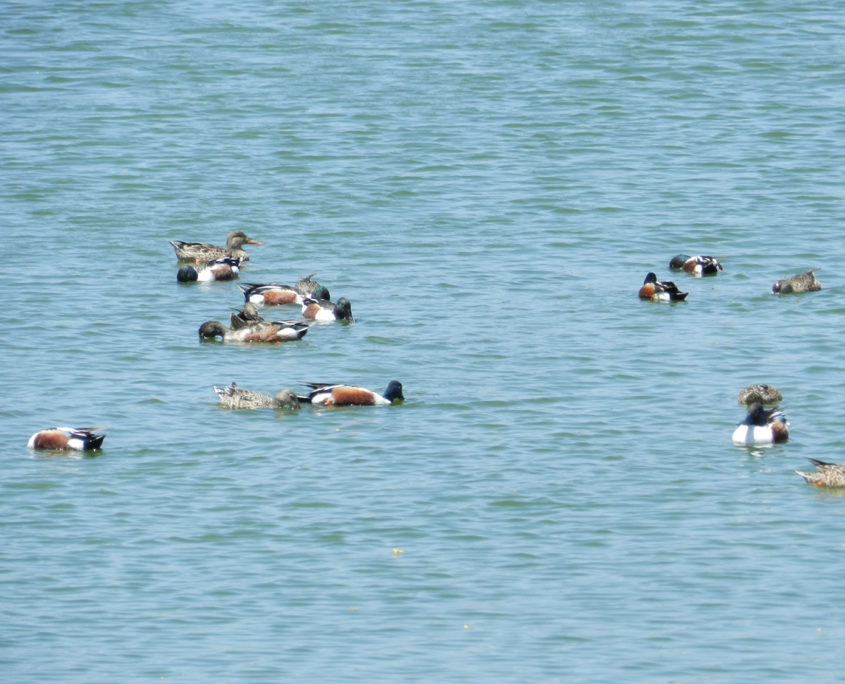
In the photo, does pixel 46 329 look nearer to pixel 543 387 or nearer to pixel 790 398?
pixel 543 387

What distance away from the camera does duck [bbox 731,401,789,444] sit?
17172mm

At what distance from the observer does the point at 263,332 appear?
22281 mm

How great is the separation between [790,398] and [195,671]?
9.11 metres

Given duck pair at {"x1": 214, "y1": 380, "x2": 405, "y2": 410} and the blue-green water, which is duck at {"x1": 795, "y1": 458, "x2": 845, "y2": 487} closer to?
the blue-green water

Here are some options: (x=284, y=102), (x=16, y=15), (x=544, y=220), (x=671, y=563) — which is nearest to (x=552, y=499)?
(x=671, y=563)

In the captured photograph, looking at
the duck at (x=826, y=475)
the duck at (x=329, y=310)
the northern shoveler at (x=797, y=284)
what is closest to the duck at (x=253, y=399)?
the duck at (x=329, y=310)

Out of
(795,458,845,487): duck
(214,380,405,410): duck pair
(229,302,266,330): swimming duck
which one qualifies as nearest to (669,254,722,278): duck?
(229,302,266,330): swimming duck

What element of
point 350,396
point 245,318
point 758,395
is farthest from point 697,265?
point 350,396

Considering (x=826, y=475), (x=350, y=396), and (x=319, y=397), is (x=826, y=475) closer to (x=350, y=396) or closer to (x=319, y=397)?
(x=350, y=396)

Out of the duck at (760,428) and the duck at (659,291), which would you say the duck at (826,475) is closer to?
the duck at (760,428)

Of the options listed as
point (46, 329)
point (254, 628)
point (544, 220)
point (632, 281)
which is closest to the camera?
point (254, 628)

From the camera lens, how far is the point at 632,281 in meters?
25.1

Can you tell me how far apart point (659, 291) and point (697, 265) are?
1753 mm

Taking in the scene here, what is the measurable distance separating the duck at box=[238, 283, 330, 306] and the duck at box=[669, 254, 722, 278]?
19.0 feet
